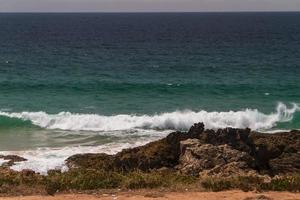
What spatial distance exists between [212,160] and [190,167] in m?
0.76

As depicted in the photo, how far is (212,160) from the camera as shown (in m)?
17.5

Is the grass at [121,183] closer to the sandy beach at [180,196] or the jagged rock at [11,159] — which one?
the sandy beach at [180,196]

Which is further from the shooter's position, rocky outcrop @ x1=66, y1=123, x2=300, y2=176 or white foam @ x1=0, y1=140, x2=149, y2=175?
white foam @ x1=0, y1=140, x2=149, y2=175

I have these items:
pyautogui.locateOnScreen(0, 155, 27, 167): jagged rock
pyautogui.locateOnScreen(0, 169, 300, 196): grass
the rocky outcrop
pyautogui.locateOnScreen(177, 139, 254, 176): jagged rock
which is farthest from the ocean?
pyautogui.locateOnScreen(0, 169, 300, 196): grass

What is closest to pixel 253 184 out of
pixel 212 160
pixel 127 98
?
pixel 212 160

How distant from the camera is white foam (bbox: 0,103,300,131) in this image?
32.9 metres

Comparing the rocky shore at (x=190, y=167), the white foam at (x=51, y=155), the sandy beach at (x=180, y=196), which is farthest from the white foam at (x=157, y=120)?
the sandy beach at (x=180, y=196)

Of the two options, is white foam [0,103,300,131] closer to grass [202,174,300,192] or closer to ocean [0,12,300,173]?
ocean [0,12,300,173]

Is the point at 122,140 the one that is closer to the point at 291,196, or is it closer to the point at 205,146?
the point at 205,146

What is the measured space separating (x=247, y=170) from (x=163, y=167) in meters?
3.40

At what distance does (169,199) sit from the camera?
1155cm

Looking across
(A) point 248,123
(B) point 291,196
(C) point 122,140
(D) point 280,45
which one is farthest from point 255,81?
(D) point 280,45

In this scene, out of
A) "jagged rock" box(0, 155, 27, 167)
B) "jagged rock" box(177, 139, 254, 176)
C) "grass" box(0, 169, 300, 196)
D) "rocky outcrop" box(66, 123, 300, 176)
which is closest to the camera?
"grass" box(0, 169, 300, 196)

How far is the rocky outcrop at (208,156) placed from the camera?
17.5 metres
